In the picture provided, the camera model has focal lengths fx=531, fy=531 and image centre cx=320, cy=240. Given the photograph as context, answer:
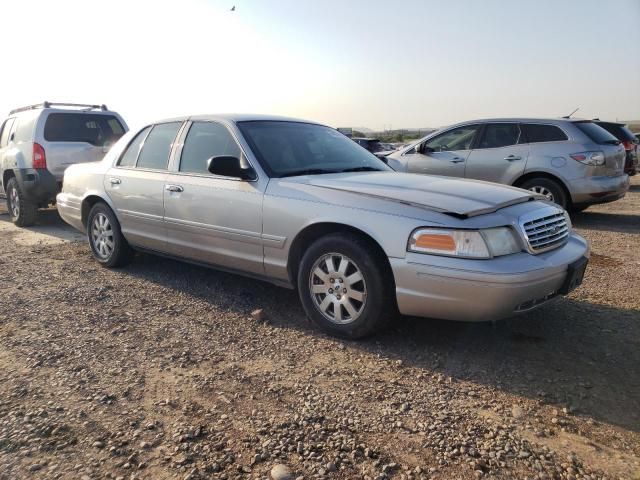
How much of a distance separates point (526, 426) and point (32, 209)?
833 cm

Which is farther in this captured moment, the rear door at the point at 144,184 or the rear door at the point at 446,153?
the rear door at the point at 446,153

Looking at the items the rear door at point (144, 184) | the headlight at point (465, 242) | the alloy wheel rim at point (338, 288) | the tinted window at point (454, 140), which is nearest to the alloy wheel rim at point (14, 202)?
the rear door at point (144, 184)

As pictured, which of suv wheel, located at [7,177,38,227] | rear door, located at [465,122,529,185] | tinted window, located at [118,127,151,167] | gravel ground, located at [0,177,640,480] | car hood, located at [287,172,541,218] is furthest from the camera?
suv wheel, located at [7,177,38,227]

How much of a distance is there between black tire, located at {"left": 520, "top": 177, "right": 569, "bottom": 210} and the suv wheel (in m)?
7.77

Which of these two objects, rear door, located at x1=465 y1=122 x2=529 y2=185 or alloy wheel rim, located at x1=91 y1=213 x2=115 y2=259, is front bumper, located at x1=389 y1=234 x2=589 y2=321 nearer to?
alloy wheel rim, located at x1=91 y1=213 x2=115 y2=259

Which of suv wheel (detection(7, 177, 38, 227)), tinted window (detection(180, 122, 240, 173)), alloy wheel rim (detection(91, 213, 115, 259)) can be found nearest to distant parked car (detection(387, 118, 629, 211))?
tinted window (detection(180, 122, 240, 173))

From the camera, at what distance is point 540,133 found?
26.0 ft

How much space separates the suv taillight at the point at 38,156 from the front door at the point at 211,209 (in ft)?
14.7

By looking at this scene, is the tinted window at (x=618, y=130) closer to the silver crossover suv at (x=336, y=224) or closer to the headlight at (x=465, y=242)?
the silver crossover suv at (x=336, y=224)

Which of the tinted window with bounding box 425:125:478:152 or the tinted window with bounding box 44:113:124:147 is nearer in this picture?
the tinted window with bounding box 44:113:124:147

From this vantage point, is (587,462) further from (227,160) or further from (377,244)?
(227,160)

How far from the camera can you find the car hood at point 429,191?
3342 mm

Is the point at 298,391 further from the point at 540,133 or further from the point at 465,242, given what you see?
the point at 540,133

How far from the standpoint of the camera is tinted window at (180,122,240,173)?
4.48 metres
